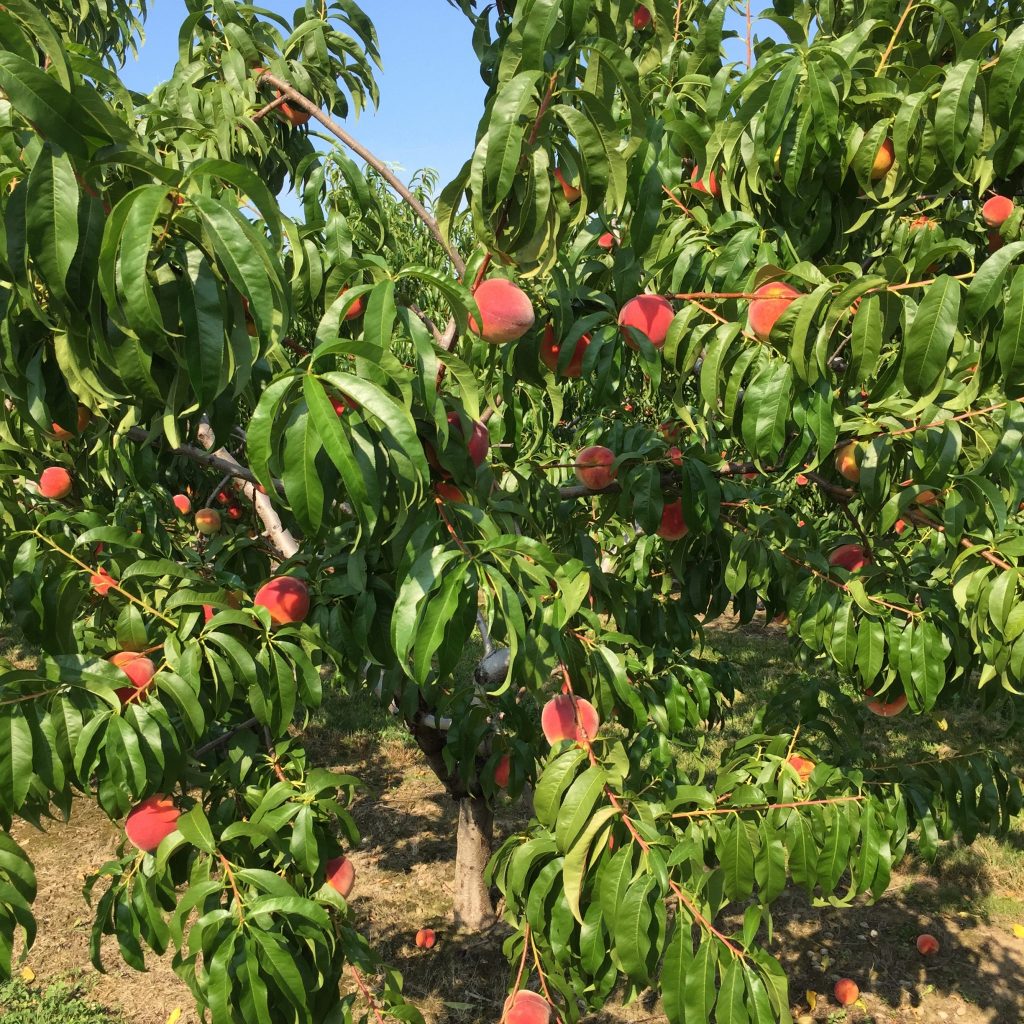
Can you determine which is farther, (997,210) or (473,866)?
(473,866)

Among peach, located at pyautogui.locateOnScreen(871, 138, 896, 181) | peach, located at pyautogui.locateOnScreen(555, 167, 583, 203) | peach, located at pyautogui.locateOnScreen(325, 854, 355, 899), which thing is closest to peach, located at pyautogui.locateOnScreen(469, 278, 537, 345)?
peach, located at pyautogui.locateOnScreen(555, 167, 583, 203)

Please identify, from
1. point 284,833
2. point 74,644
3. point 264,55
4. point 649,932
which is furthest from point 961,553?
point 264,55

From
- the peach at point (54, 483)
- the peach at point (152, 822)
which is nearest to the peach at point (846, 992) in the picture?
the peach at point (152, 822)

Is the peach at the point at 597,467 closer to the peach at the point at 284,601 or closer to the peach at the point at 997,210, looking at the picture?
the peach at the point at 284,601

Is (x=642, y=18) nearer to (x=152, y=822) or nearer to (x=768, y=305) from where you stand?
(x=768, y=305)

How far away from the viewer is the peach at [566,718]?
133 cm

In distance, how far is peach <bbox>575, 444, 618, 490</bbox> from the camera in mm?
1886

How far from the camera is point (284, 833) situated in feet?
4.70

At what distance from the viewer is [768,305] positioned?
3.99ft

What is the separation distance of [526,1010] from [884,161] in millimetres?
1704

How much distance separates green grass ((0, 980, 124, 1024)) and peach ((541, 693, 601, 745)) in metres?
2.42

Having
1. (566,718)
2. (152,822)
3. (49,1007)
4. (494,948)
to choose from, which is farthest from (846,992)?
(49,1007)

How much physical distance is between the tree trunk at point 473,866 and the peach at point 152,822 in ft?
5.72

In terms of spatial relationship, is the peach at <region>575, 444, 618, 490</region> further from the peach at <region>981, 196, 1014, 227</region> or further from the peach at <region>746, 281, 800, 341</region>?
the peach at <region>981, 196, 1014, 227</region>
